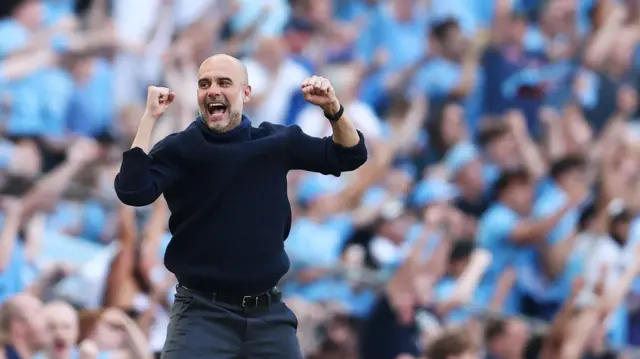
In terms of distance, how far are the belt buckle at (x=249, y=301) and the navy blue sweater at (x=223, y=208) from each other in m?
0.03

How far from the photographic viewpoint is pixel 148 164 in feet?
17.5

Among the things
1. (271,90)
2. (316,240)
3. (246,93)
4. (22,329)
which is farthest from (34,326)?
(271,90)

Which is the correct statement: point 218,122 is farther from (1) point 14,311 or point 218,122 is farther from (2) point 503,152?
(2) point 503,152

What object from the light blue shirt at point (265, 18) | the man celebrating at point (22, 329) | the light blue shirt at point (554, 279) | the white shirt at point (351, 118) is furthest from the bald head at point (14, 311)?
the light blue shirt at point (265, 18)

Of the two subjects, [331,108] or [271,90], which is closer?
[331,108]

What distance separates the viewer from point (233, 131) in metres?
5.66

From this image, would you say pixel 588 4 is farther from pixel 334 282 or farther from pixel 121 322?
pixel 121 322

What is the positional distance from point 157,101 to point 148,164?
29 cm

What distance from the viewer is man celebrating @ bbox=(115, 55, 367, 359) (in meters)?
5.53

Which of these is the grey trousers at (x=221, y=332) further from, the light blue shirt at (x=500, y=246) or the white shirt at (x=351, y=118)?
the white shirt at (x=351, y=118)

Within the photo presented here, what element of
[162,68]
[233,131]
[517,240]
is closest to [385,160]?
[517,240]

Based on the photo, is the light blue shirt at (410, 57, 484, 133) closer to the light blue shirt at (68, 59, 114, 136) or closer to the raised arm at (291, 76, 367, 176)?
the light blue shirt at (68, 59, 114, 136)

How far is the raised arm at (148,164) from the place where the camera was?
5.27 metres

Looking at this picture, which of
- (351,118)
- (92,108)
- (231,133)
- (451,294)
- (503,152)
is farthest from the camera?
(503,152)
